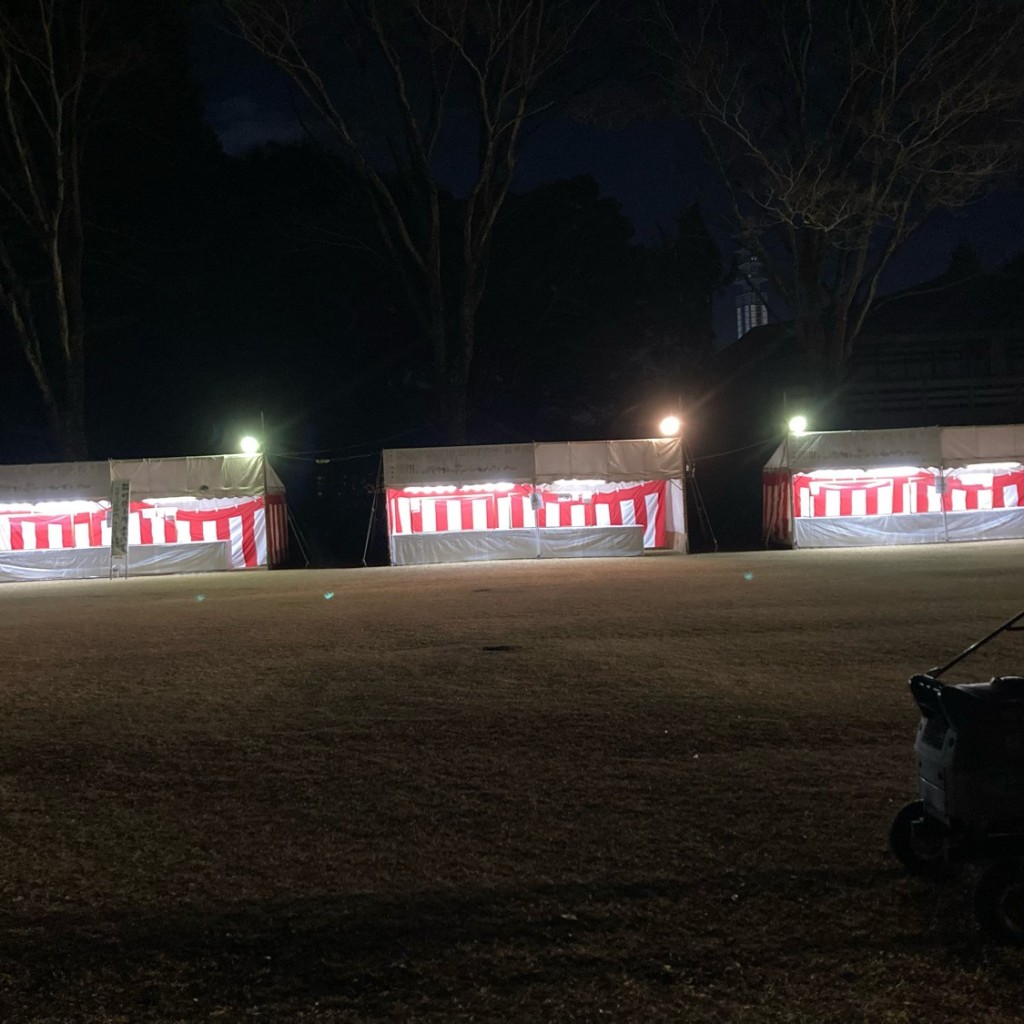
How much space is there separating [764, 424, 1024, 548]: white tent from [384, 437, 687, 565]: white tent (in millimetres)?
2852

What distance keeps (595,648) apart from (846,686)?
9.45 ft

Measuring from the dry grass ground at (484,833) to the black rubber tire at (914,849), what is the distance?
0.32 ft

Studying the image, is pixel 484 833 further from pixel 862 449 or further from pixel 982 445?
pixel 982 445

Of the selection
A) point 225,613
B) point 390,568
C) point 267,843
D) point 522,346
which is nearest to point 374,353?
point 522,346

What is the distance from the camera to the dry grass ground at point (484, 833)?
332 cm

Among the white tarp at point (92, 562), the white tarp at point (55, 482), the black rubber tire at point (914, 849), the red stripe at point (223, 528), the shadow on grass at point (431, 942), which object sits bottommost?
the shadow on grass at point (431, 942)

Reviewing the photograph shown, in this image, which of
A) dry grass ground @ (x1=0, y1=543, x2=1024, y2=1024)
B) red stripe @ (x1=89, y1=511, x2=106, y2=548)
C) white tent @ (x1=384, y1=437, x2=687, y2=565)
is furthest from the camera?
white tent @ (x1=384, y1=437, x2=687, y2=565)

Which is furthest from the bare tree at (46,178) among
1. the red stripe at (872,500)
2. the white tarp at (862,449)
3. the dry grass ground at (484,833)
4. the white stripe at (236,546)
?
the red stripe at (872,500)

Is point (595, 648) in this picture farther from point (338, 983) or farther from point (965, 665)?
point (338, 983)

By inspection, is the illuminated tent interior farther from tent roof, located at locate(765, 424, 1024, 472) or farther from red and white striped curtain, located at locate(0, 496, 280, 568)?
tent roof, located at locate(765, 424, 1024, 472)

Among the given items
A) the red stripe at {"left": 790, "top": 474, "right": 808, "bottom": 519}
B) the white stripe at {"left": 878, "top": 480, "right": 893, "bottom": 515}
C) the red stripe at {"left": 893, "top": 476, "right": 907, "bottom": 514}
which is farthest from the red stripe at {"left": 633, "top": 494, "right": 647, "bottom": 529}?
the red stripe at {"left": 893, "top": 476, "right": 907, "bottom": 514}

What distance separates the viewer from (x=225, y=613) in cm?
1430

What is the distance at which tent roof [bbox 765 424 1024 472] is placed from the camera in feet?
71.1

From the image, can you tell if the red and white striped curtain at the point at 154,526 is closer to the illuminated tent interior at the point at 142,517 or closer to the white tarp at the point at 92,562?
the illuminated tent interior at the point at 142,517
